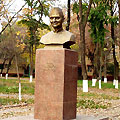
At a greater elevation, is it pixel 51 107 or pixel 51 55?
pixel 51 55

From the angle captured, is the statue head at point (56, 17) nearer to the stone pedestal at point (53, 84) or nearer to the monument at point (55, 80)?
the monument at point (55, 80)

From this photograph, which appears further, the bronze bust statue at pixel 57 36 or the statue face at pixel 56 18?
the statue face at pixel 56 18

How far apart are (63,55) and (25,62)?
44969 mm

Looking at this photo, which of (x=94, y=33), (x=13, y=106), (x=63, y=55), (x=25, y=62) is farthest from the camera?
(x=25, y=62)

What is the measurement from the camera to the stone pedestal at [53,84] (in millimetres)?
7641

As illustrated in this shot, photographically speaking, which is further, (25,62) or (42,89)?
(25,62)

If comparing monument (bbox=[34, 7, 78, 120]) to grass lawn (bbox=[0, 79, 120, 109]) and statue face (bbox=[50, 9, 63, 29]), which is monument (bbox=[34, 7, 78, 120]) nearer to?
statue face (bbox=[50, 9, 63, 29])

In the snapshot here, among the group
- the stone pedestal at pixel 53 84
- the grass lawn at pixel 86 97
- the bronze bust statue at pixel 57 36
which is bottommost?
the grass lawn at pixel 86 97

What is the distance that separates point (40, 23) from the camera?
22.3 meters

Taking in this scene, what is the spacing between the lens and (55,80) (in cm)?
769

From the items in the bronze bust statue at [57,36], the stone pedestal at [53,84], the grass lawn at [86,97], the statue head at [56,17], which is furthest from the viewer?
the grass lawn at [86,97]

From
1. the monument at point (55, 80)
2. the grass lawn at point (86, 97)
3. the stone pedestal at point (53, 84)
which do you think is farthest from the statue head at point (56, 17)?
the grass lawn at point (86, 97)

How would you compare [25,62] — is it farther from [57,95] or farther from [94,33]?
[57,95]

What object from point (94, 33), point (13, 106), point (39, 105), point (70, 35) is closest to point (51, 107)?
point (39, 105)
